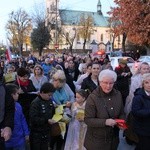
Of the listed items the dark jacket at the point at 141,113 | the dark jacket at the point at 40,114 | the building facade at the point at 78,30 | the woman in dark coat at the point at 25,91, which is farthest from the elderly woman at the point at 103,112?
the building facade at the point at 78,30

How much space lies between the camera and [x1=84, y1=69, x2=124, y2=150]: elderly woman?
558 centimetres

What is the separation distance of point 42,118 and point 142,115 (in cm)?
196

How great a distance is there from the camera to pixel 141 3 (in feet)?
151

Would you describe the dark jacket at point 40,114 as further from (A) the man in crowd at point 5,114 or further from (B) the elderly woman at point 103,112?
(A) the man in crowd at point 5,114

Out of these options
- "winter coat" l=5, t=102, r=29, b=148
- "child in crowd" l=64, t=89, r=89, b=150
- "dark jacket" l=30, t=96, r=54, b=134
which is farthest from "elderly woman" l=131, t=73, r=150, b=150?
"winter coat" l=5, t=102, r=29, b=148

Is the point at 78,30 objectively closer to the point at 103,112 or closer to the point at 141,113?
the point at 141,113

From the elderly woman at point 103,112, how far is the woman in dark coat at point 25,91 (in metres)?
3.16

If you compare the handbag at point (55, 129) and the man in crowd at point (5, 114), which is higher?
the man in crowd at point (5, 114)

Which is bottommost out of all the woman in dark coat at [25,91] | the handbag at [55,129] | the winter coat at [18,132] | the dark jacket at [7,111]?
the handbag at [55,129]

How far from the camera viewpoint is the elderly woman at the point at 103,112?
5.58m

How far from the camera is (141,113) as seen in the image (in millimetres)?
6074

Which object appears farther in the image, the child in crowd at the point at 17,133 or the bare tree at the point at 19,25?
the bare tree at the point at 19,25

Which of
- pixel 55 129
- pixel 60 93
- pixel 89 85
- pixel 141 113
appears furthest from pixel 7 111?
pixel 89 85

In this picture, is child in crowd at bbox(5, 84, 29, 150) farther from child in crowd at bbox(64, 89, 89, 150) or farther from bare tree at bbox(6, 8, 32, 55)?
bare tree at bbox(6, 8, 32, 55)
